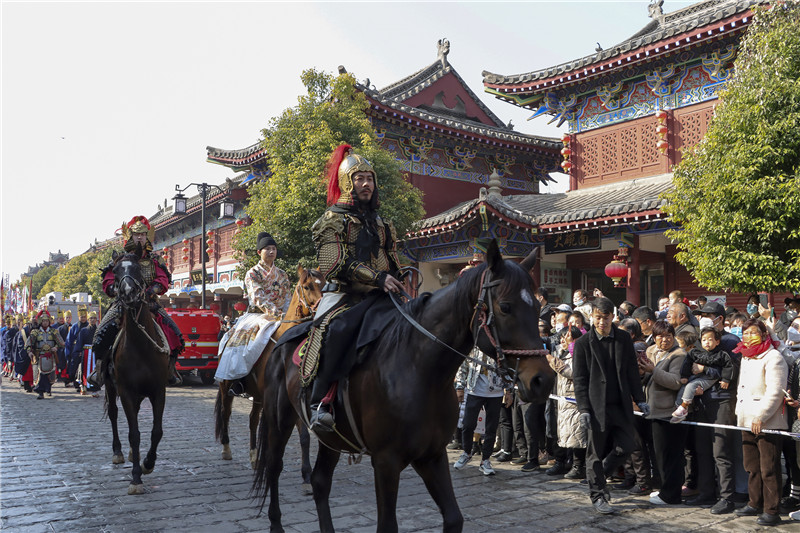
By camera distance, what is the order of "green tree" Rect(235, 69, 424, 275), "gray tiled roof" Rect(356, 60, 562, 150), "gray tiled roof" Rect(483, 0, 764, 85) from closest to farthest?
"gray tiled roof" Rect(483, 0, 764, 85) < "green tree" Rect(235, 69, 424, 275) < "gray tiled roof" Rect(356, 60, 562, 150)

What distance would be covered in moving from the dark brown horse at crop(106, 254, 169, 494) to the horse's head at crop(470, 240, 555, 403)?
5112 mm

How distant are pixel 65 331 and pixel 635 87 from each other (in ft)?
60.8

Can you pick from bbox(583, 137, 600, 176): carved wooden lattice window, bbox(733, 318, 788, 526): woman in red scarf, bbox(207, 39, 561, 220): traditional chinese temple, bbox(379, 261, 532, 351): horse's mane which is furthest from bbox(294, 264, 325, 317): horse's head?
bbox(583, 137, 600, 176): carved wooden lattice window

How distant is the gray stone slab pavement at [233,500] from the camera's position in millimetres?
5434

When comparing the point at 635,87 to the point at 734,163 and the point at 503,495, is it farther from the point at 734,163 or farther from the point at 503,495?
the point at 503,495

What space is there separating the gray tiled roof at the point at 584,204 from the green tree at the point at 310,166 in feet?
4.90

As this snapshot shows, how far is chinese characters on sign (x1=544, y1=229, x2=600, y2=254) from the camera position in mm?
15953

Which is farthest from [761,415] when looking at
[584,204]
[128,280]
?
[584,204]

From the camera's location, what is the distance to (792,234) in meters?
9.83

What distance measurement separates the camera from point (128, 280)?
7.13 meters

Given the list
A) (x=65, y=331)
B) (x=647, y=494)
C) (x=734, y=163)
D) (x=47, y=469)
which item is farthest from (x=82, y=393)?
(x=734, y=163)

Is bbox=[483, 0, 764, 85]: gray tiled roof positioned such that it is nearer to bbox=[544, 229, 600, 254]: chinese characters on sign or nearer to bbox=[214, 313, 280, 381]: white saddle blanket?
bbox=[544, 229, 600, 254]: chinese characters on sign

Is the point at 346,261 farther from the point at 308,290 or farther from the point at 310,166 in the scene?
the point at 310,166

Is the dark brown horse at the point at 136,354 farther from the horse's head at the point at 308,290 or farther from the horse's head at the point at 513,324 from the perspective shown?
the horse's head at the point at 513,324
